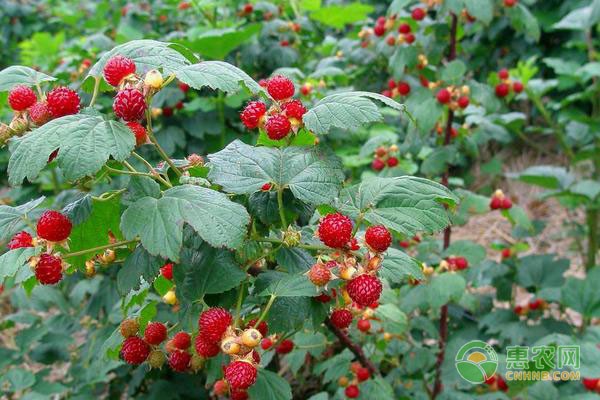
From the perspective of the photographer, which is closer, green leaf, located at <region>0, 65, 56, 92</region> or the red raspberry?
green leaf, located at <region>0, 65, 56, 92</region>

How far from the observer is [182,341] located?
0.99 m

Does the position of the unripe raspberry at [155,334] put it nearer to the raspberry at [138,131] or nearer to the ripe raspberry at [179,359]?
the ripe raspberry at [179,359]

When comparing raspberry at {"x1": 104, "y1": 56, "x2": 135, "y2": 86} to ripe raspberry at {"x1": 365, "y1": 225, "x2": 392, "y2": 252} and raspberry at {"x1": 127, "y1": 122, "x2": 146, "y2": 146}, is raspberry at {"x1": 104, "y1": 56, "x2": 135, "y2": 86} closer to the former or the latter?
raspberry at {"x1": 127, "y1": 122, "x2": 146, "y2": 146}

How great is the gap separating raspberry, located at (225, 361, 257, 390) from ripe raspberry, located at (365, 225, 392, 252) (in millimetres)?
257

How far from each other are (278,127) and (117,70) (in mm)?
261

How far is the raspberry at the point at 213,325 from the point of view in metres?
0.86

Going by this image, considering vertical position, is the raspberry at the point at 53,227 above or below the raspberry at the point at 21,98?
below

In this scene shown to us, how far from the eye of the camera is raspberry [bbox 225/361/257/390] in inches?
32.6

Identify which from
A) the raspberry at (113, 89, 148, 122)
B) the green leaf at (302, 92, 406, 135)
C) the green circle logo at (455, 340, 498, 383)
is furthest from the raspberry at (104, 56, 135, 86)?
the green circle logo at (455, 340, 498, 383)

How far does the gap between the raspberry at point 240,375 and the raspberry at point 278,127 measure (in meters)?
0.36

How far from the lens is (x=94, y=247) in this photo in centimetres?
99

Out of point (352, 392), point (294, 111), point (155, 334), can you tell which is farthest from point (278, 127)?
point (352, 392)

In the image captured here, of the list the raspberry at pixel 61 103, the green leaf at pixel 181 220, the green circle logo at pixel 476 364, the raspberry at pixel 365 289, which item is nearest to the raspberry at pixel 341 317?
the raspberry at pixel 365 289

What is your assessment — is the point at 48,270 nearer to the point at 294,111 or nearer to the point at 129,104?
the point at 129,104
